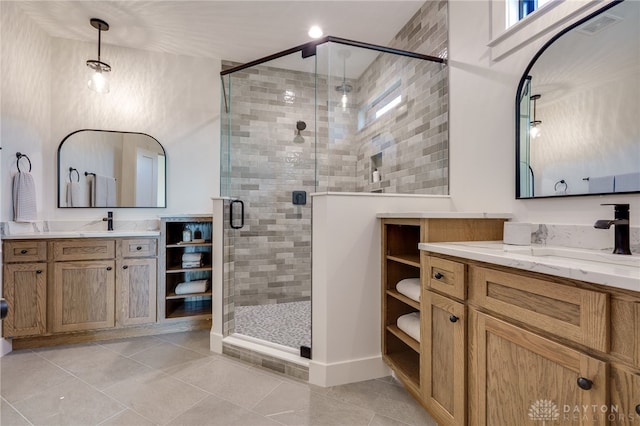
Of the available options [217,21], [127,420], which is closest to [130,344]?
[127,420]

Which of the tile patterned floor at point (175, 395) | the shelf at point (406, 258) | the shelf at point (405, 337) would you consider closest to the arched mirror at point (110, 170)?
the tile patterned floor at point (175, 395)

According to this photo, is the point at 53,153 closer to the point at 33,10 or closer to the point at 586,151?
the point at 33,10

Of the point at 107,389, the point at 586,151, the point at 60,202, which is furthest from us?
the point at 60,202

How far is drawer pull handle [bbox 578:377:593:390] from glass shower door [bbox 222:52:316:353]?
219 cm

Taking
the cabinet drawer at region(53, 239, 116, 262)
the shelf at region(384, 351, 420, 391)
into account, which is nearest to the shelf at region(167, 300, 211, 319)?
the cabinet drawer at region(53, 239, 116, 262)

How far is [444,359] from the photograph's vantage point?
130cm

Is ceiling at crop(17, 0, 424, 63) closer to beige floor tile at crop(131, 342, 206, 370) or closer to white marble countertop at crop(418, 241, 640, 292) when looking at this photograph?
white marble countertop at crop(418, 241, 640, 292)

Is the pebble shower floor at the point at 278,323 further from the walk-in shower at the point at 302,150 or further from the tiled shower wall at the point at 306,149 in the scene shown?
the tiled shower wall at the point at 306,149

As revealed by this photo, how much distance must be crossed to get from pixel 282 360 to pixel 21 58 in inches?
133

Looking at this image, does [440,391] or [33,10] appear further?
[33,10]

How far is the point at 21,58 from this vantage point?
2.46 meters

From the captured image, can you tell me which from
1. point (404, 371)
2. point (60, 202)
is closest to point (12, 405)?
point (60, 202)

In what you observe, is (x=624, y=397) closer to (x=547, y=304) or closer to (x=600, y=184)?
(x=547, y=304)

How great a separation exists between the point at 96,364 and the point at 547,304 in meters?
2.73
